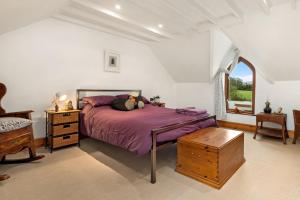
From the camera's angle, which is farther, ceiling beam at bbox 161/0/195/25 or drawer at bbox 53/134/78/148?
drawer at bbox 53/134/78/148

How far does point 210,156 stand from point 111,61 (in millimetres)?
3345

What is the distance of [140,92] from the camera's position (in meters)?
5.25

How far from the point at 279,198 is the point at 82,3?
3.83 m

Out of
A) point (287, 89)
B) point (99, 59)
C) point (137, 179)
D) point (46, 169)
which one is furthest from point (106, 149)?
point (287, 89)

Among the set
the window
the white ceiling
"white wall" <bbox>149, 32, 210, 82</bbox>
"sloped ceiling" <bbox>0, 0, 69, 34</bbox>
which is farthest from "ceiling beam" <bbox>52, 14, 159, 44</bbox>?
the window

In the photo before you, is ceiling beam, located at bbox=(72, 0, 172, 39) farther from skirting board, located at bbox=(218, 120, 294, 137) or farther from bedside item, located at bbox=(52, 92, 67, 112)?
skirting board, located at bbox=(218, 120, 294, 137)

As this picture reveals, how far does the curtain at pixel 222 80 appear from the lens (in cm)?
509

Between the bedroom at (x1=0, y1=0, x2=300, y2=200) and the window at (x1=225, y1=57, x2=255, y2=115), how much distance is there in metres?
0.03

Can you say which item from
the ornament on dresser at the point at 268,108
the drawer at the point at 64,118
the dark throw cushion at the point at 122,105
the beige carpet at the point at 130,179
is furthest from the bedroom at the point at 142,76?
the dark throw cushion at the point at 122,105

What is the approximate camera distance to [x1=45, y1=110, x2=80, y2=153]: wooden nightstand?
319 centimetres

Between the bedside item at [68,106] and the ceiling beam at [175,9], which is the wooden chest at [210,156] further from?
the bedside item at [68,106]

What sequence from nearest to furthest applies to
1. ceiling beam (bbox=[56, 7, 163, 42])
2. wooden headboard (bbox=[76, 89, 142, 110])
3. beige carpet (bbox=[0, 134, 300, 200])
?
beige carpet (bbox=[0, 134, 300, 200])
ceiling beam (bbox=[56, 7, 163, 42])
wooden headboard (bbox=[76, 89, 142, 110])

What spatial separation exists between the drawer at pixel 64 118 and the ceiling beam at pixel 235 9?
3.31 m

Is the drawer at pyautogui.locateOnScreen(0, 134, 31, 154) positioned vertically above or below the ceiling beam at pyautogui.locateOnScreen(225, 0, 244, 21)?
below
